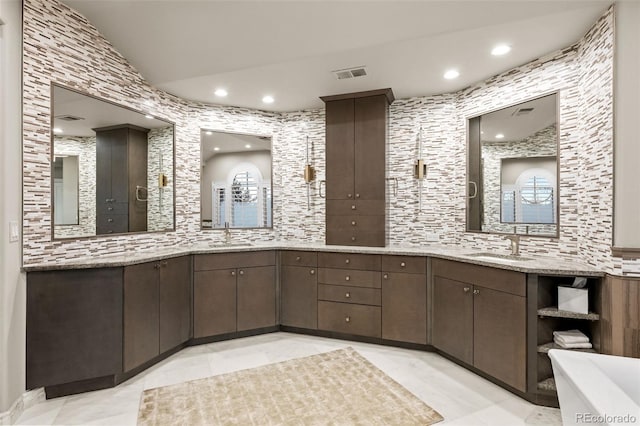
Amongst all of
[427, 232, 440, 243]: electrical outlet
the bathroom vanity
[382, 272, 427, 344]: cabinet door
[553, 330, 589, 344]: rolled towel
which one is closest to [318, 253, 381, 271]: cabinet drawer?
the bathroom vanity

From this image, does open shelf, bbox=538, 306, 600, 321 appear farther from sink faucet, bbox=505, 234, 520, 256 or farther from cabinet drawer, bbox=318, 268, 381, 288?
cabinet drawer, bbox=318, 268, 381, 288

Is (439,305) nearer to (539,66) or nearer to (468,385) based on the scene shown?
(468,385)

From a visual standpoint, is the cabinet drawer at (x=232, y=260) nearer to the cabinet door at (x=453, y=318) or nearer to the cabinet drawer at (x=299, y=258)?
the cabinet drawer at (x=299, y=258)

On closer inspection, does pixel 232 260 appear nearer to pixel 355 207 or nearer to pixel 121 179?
pixel 121 179

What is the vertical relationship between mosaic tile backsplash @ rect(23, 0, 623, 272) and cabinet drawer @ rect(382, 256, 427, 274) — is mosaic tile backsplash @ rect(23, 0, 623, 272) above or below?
above

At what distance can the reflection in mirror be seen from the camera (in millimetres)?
2533

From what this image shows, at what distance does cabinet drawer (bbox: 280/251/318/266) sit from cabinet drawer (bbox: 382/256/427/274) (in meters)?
0.76

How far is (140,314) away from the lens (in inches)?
110

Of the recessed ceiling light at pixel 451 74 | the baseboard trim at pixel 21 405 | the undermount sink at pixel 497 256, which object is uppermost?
the recessed ceiling light at pixel 451 74

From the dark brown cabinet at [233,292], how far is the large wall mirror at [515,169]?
7.44 ft

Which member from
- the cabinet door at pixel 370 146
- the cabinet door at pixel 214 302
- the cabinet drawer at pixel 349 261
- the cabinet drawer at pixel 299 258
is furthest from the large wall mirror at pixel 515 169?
the cabinet door at pixel 214 302

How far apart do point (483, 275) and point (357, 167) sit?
1.76 meters

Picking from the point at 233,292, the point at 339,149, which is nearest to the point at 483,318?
the point at 339,149

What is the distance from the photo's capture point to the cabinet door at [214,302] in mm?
3473
